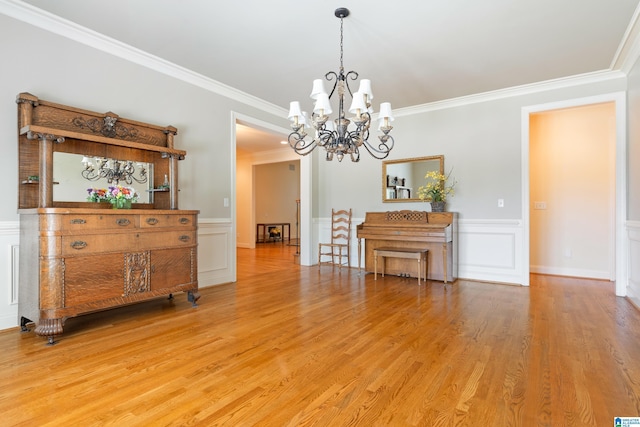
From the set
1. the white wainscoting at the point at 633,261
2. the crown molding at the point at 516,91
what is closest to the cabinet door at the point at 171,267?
the crown molding at the point at 516,91

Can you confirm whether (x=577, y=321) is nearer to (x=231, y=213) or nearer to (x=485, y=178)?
(x=485, y=178)

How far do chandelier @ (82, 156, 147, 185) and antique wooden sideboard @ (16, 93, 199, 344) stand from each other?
0.05 meters

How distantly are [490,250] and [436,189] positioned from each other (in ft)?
3.66

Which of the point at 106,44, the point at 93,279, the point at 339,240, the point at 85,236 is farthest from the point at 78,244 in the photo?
the point at 339,240

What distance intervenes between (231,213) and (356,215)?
2235mm

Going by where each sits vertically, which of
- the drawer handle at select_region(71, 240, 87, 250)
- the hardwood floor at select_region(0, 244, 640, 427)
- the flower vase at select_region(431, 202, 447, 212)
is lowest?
the hardwood floor at select_region(0, 244, 640, 427)

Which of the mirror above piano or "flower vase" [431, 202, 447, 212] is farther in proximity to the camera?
the mirror above piano

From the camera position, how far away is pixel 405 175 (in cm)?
528

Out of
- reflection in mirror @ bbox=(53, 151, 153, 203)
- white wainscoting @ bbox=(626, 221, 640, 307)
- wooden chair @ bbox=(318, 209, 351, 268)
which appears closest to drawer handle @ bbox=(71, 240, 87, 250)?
reflection in mirror @ bbox=(53, 151, 153, 203)

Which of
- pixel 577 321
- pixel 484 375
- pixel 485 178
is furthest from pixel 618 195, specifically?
pixel 484 375

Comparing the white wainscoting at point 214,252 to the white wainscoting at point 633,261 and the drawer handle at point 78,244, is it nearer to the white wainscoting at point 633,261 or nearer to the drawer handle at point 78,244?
the drawer handle at point 78,244

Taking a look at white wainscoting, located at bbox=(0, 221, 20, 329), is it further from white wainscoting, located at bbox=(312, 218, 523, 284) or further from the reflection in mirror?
white wainscoting, located at bbox=(312, 218, 523, 284)

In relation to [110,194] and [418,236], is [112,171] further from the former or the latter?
[418,236]

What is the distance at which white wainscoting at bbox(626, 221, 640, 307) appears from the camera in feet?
10.7
